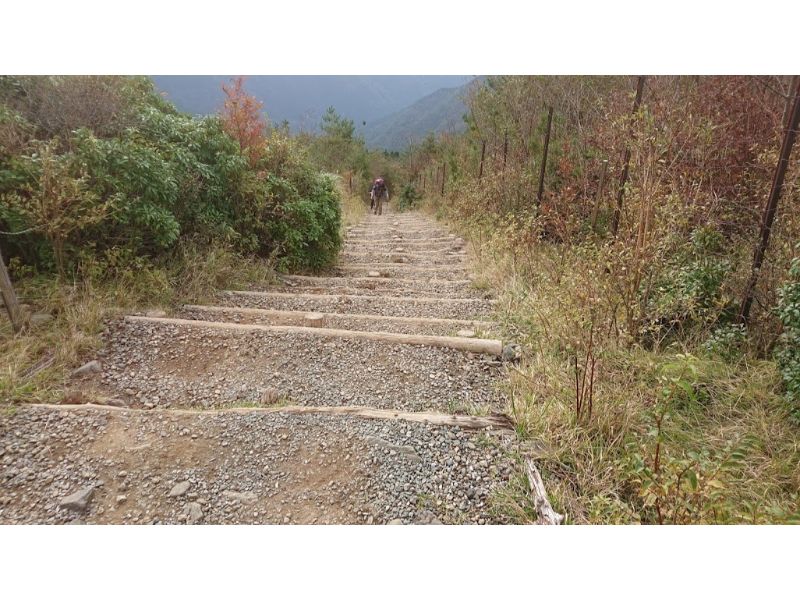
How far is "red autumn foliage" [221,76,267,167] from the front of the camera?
5.73 m

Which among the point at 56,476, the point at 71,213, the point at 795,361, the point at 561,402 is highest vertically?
the point at 71,213

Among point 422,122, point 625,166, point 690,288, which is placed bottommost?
point 690,288

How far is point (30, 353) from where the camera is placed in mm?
2840

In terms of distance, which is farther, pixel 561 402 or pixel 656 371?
pixel 656 371

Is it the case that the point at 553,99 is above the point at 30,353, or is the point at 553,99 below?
above

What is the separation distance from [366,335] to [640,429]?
2.05 meters

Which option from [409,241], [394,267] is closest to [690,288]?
[394,267]

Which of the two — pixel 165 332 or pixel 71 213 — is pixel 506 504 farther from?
pixel 71 213

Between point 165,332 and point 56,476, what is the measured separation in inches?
59.7

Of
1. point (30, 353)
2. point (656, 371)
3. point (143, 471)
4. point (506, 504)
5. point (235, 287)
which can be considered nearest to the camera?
point (506, 504)

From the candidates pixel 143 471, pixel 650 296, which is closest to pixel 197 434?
pixel 143 471

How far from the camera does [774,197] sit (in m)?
2.70

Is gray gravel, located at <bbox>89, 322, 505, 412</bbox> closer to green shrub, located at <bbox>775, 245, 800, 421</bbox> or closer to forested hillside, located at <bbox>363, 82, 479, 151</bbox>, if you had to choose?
green shrub, located at <bbox>775, 245, 800, 421</bbox>

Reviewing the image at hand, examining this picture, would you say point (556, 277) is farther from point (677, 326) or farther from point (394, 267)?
point (394, 267)
